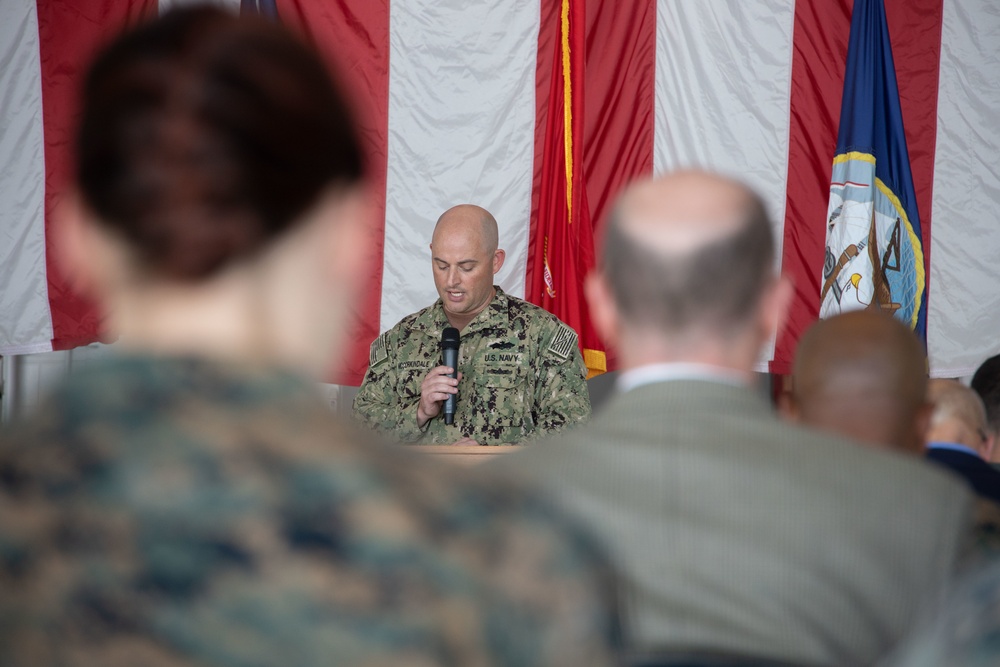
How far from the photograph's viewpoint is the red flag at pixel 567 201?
182 inches

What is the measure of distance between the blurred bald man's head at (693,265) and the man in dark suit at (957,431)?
71cm

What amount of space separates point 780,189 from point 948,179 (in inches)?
29.8

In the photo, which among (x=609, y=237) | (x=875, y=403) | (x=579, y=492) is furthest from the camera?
(x=875, y=403)

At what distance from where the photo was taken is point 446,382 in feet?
11.8

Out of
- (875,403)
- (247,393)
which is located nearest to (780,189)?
(875,403)

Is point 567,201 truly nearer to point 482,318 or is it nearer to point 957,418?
point 482,318

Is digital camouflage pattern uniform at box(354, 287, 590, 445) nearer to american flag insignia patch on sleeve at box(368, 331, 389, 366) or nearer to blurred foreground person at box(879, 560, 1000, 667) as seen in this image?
american flag insignia patch on sleeve at box(368, 331, 389, 366)

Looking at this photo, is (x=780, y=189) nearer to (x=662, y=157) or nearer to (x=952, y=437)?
(x=662, y=157)

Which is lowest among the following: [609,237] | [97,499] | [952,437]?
[952,437]

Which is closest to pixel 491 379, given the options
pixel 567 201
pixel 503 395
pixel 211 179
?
pixel 503 395

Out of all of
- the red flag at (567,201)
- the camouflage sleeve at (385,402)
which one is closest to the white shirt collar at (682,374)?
the camouflage sleeve at (385,402)

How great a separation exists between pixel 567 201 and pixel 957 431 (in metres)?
2.78

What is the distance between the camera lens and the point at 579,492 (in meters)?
1.15

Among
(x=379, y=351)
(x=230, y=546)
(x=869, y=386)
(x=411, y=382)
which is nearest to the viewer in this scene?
(x=230, y=546)
